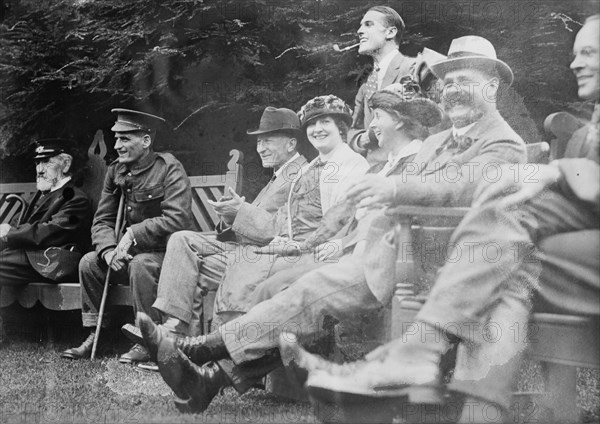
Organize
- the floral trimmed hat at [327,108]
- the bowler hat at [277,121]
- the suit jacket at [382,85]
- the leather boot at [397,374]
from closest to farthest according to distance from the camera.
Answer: the leather boot at [397,374] → the suit jacket at [382,85] → the floral trimmed hat at [327,108] → the bowler hat at [277,121]

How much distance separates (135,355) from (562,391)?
2.67 m

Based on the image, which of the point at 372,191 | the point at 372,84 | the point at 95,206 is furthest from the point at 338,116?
the point at 95,206

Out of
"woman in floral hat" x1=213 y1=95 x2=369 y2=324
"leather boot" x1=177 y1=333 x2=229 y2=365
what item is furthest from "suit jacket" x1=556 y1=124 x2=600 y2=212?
"leather boot" x1=177 y1=333 x2=229 y2=365

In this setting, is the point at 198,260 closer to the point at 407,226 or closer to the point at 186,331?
the point at 186,331

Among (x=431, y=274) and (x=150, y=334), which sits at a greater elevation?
(x=431, y=274)

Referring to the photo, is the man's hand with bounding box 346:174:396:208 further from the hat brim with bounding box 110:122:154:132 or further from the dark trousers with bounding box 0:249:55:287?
the dark trousers with bounding box 0:249:55:287

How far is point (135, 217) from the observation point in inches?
258

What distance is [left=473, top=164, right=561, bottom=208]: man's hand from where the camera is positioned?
17.9 ft

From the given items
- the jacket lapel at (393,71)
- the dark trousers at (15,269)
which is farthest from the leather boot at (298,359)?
the dark trousers at (15,269)

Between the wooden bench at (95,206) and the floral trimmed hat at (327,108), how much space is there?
1.76 ft

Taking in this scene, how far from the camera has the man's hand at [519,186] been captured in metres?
5.46

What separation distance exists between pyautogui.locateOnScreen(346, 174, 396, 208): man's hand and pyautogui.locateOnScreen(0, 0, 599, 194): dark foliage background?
0.60m

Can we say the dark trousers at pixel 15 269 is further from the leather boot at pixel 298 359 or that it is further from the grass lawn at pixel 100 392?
the leather boot at pixel 298 359

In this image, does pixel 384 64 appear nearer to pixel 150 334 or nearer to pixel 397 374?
pixel 397 374
